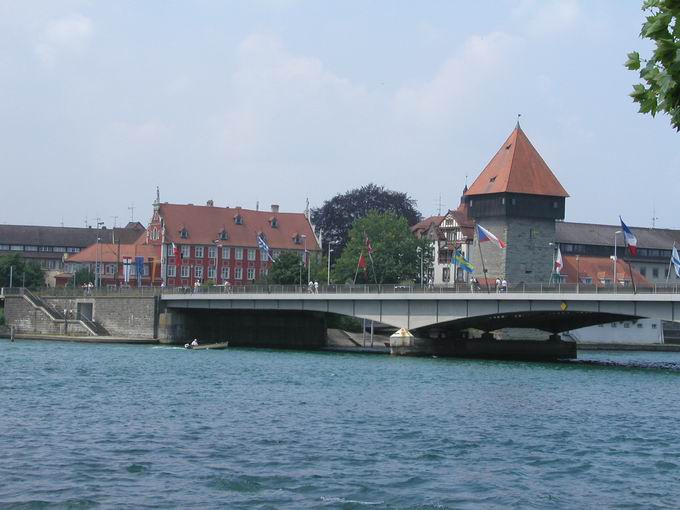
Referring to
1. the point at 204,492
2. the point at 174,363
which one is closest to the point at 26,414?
the point at 204,492

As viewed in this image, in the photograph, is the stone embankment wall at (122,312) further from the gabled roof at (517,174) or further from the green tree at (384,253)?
the green tree at (384,253)

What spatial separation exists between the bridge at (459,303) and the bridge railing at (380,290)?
64mm

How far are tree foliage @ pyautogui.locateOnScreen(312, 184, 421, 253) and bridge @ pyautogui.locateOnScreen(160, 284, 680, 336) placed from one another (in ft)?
188

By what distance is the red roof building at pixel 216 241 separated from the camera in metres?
142

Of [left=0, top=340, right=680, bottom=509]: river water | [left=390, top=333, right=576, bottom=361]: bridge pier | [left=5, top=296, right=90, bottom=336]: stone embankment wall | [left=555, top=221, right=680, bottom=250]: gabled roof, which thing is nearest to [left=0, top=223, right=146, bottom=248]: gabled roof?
[left=555, top=221, right=680, bottom=250]: gabled roof

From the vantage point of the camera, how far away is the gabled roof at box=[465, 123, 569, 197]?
104438 millimetres

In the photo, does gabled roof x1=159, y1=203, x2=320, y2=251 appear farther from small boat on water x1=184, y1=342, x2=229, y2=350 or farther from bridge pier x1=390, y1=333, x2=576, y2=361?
bridge pier x1=390, y1=333, x2=576, y2=361

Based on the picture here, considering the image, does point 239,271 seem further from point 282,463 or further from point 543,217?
point 282,463

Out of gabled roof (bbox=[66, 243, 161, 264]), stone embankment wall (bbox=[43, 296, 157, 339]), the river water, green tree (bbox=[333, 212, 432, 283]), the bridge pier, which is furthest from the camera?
gabled roof (bbox=[66, 243, 161, 264])

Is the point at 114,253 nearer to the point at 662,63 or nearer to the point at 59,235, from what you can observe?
the point at 59,235

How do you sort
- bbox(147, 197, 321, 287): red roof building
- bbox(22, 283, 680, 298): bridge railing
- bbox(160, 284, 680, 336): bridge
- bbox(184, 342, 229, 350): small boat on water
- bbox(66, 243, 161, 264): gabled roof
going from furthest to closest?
bbox(66, 243, 161, 264): gabled roof → bbox(147, 197, 321, 287): red roof building → bbox(184, 342, 229, 350): small boat on water → bbox(22, 283, 680, 298): bridge railing → bbox(160, 284, 680, 336): bridge

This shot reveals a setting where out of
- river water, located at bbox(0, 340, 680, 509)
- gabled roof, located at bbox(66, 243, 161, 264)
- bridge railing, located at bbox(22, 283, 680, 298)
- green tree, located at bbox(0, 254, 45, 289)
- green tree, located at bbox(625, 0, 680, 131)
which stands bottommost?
river water, located at bbox(0, 340, 680, 509)

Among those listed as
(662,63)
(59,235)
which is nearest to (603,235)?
(59,235)

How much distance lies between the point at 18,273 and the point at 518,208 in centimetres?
6174
